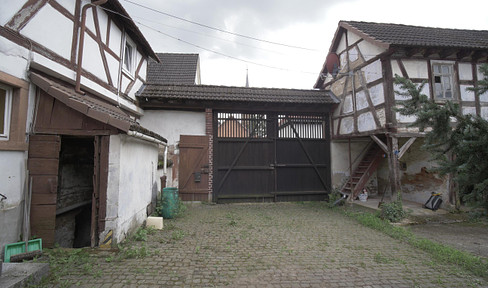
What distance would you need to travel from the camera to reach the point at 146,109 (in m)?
8.30

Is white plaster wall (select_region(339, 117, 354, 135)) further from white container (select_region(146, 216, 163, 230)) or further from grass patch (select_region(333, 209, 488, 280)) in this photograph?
white container (select_region(146, 216, 163, 230))

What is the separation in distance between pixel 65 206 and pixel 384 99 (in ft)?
29.2

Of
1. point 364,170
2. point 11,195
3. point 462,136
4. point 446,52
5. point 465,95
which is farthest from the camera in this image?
point 364,170

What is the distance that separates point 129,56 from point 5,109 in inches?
179

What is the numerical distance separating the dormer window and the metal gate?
317cm

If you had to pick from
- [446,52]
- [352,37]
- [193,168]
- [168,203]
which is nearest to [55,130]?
[168,203]

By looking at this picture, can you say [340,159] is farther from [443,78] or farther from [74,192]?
[74,192]

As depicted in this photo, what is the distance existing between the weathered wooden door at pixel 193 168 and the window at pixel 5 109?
496cm

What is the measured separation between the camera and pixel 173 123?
27.3ft

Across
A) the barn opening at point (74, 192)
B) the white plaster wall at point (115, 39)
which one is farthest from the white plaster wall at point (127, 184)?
the white plaster wall at point (115, 39)

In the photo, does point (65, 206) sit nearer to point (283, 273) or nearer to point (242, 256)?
point (242, 256)

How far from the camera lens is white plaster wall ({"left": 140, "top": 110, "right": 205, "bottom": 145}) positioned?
8266mm

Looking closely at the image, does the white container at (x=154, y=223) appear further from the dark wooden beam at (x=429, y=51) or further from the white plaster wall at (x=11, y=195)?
the dark wooden beam at (x=429, y=51)

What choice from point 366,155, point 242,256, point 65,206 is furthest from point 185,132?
point 366,155
